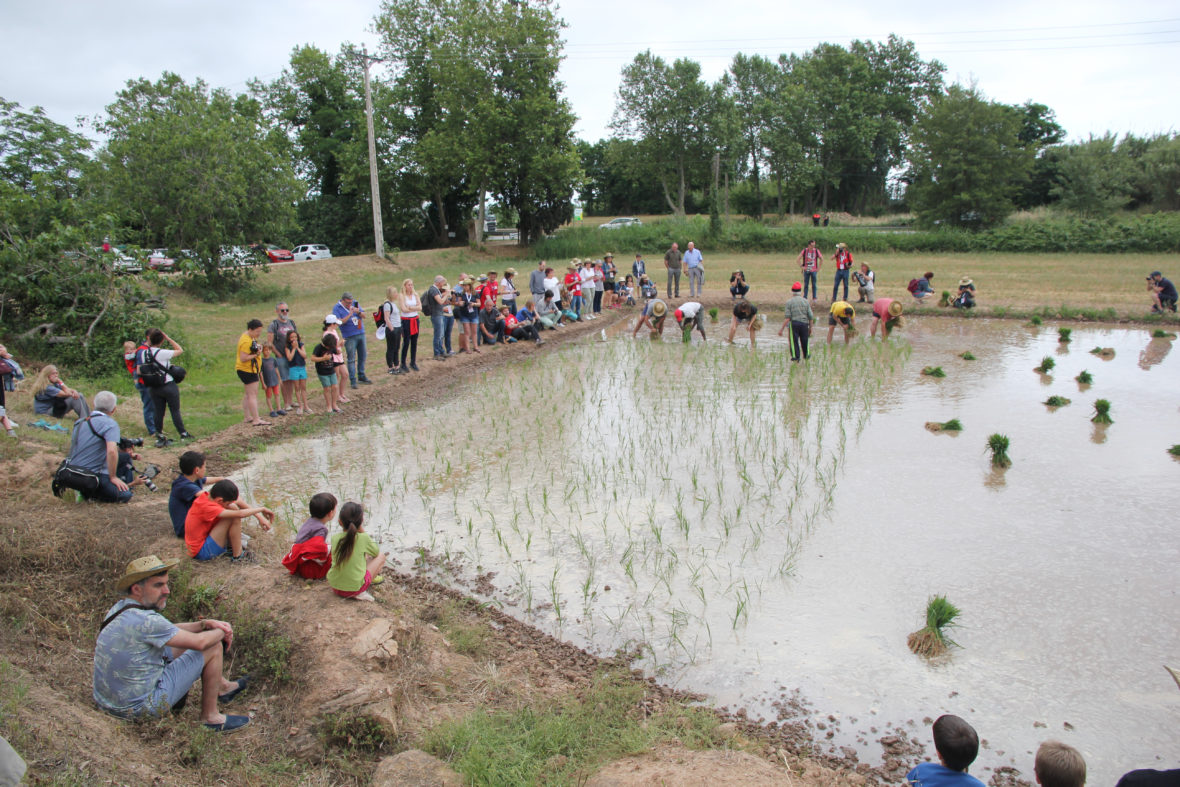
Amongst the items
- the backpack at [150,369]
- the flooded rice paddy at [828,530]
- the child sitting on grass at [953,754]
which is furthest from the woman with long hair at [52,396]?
the child sitting on grass at [953,754]

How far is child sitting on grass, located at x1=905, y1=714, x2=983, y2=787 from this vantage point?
3.40 metres

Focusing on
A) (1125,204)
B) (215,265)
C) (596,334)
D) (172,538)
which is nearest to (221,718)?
(172,538)

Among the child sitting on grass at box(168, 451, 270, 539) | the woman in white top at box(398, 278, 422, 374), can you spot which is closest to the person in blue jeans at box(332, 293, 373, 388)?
the woman in white top at box(398, 278, 422, 374)

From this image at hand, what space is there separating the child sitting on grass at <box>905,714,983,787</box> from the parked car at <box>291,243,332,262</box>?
136 ft

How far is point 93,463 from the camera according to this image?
7219mm

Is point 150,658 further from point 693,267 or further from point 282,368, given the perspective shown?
point 693,267

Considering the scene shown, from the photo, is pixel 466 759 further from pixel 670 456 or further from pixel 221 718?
pixel 670 456

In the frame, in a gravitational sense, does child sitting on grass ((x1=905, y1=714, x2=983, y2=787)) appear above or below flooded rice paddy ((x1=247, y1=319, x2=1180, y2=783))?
above

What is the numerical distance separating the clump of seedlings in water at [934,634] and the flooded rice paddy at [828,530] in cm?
9

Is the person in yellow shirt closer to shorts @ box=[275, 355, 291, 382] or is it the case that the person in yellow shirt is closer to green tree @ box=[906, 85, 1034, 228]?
shorts @ box=[275, 355, 291, 382]

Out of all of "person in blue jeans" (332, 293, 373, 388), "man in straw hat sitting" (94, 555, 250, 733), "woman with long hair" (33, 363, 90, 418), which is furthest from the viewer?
"person in blue jeans" (332, 293, 373, 388)

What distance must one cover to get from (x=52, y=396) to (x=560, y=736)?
8.84 metres

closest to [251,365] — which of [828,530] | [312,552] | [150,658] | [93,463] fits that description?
[93,463]

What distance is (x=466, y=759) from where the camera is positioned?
404 cm
